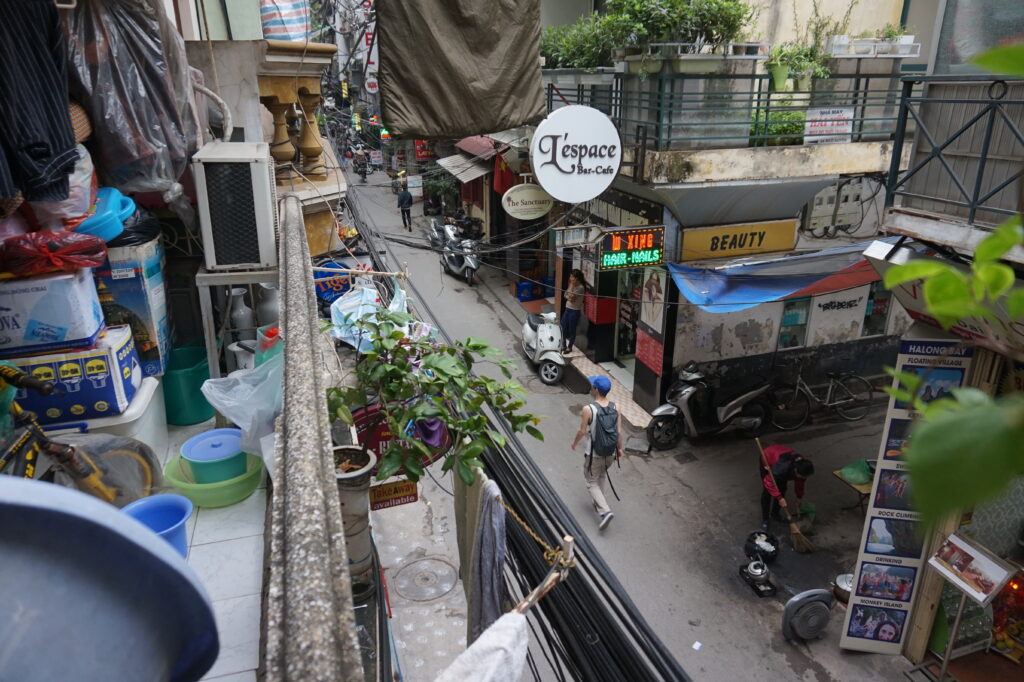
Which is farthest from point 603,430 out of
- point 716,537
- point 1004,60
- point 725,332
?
point 1004,60

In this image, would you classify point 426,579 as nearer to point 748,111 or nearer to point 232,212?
point 232,212

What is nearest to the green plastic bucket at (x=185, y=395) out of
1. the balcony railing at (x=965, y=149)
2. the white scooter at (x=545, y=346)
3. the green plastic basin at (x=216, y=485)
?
the green plastic basin at (x=216, y=485)

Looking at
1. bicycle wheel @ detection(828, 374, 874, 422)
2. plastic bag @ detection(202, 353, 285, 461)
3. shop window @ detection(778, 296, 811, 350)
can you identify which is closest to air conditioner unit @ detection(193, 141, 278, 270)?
plastic bag @ detection(202, 353, 285, 461)

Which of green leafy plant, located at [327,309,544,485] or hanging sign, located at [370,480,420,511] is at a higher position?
green leafy plant, located at [327,309,544,485]

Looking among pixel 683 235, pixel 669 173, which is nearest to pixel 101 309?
pixel 669 173

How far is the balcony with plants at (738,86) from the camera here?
9.30 metres

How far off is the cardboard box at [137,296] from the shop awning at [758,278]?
6420mm

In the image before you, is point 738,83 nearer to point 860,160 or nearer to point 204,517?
point 860,160

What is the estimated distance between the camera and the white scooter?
13.0 meters

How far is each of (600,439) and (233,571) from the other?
17.9 feet

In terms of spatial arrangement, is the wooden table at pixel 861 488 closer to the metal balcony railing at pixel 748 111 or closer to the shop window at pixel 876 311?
the metal balcony railing at pixel 748 111

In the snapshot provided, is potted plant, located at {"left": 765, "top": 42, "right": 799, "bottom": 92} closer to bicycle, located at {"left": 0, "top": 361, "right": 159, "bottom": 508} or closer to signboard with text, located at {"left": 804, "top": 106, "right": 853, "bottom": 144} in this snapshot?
signboard with text, located at {"left": 804, "top": 106, "right": 853, "bottom": 144}

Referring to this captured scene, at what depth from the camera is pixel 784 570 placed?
8.12 m

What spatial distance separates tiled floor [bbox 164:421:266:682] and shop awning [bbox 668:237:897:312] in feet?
21.5
